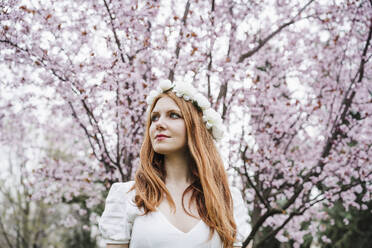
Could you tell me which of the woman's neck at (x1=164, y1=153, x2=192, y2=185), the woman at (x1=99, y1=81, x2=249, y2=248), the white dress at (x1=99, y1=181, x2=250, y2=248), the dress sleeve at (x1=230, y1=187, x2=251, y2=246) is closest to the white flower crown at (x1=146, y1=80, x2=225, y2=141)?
the woman at (x1=99, y1=81, x2=249, y2=248)

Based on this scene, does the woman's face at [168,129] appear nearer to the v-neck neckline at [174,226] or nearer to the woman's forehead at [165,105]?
the woman's forehead at [165,105]

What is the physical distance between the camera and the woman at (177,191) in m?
1.65

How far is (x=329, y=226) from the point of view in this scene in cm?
777

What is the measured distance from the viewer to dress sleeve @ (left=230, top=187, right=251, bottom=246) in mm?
1868

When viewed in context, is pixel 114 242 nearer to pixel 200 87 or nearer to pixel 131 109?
pixel 131 109

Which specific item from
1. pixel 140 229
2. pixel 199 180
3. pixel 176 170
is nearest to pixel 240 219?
pixel 199 180

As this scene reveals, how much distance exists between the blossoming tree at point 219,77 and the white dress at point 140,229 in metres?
1.61

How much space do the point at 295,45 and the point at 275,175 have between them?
74.0 inches

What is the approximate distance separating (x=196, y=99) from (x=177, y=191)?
550mm

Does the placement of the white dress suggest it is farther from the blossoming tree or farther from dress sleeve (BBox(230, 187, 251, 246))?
the blossoming tree

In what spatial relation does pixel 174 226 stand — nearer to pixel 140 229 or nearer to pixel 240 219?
pixel 140 229

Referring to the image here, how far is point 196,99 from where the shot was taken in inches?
78.9

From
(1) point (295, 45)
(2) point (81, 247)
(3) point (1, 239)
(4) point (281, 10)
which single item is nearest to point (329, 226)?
(1) point (295, 45)

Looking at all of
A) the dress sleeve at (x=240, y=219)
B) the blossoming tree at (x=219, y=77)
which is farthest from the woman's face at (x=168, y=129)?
the blossoming tree at (x=219, y=77)
